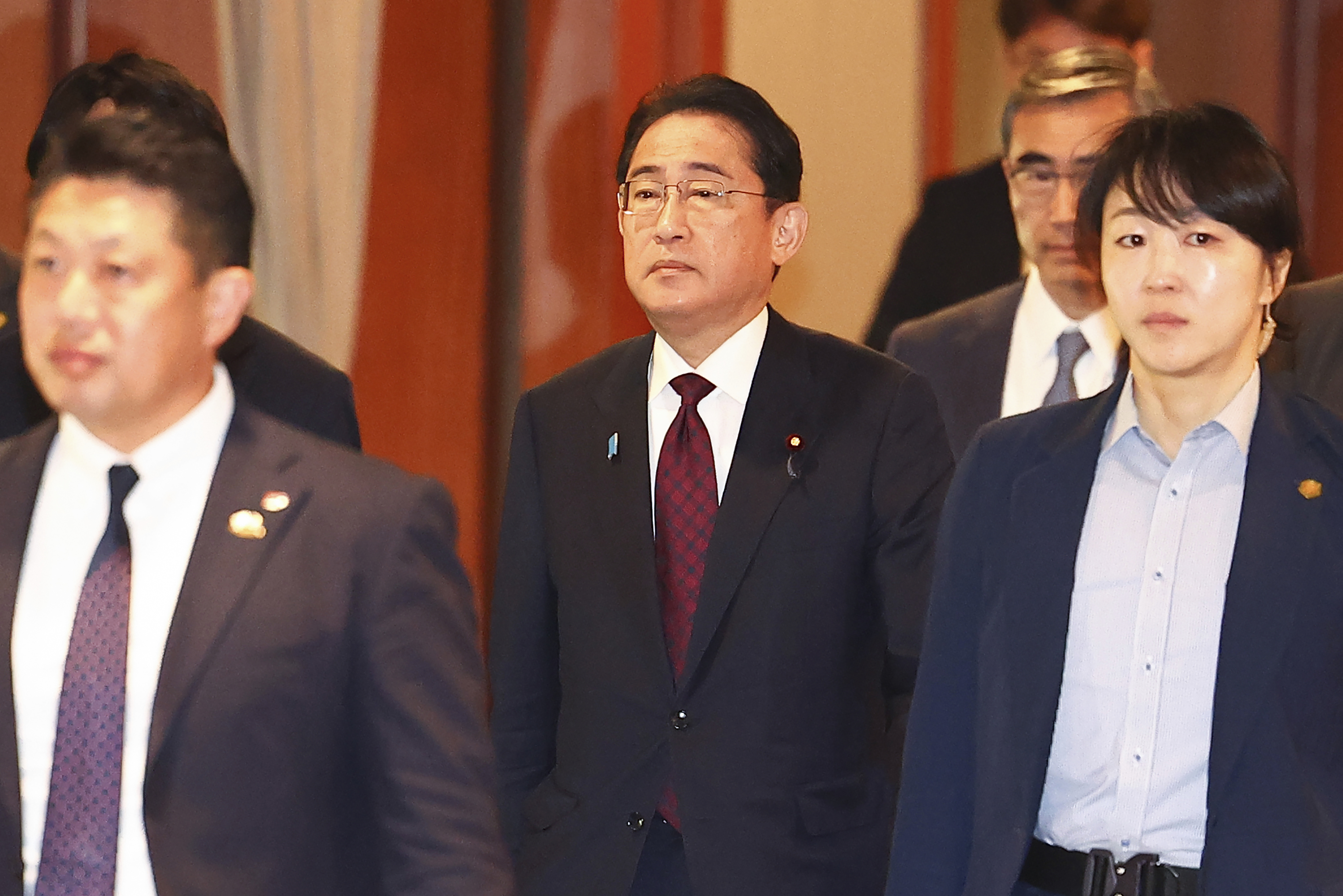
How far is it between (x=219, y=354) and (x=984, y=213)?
230 centimetres

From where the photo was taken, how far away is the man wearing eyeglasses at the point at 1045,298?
11.7 feet

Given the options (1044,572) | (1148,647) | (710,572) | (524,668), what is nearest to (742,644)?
(710,572)

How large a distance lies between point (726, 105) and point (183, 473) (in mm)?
1337

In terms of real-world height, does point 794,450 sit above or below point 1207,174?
below

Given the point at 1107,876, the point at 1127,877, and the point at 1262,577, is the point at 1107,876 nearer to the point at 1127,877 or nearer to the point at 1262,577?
the point at 1127,877

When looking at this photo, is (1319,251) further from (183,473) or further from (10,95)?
(183,473)

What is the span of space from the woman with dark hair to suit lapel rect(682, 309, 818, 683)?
0.36 m

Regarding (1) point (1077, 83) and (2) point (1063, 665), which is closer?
(2) point (1063, 665)

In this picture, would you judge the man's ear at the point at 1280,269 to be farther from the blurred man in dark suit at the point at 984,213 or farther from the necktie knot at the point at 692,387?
the blurred man in dark suit at the point at 984,213

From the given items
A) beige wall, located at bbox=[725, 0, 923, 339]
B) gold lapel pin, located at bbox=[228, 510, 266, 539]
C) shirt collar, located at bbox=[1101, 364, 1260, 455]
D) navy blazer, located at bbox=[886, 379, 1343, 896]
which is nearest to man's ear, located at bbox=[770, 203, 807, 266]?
navy blazer, located at bbox=[886, 379, 1343, 896]

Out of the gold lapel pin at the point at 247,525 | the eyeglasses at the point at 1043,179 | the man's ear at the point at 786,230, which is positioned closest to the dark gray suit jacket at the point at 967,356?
the eyeglasses at the point at 1043,179

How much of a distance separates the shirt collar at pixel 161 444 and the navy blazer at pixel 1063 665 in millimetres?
1009

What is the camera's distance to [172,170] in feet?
6.64

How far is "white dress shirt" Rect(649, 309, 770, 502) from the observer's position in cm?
291
